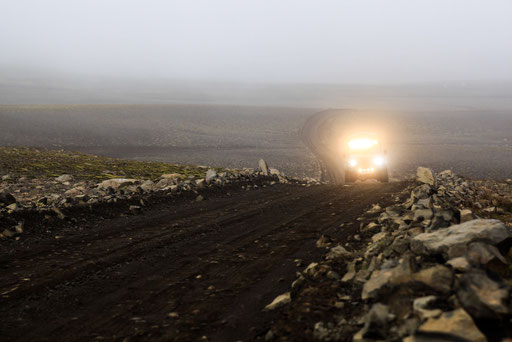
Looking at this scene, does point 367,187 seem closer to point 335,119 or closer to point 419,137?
point 419,137

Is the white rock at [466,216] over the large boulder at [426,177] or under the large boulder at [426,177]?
over

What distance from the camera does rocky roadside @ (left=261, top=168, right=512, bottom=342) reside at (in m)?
3.83

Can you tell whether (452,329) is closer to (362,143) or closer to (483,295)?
(483,295)

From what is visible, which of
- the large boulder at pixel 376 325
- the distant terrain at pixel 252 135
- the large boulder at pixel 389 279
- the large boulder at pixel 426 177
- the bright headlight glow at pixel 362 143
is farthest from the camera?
the distant terrain at pixel 252 135

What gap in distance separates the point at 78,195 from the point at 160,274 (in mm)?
7942

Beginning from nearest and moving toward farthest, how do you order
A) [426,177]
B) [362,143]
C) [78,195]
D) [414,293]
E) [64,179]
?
[414,293]
[78,195]
[426,177]
[64,179]
[362,143]

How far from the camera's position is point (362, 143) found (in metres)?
23.8

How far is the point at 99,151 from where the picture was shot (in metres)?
55.2

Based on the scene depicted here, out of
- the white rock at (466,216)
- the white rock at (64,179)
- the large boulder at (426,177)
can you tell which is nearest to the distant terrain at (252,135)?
the large boulder at (426,177)

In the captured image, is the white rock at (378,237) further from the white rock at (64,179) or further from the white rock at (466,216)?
the white rock at (64,179)

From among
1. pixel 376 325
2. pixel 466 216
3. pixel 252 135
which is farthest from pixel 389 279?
pixel 252 135

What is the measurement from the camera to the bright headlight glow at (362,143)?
23766 mm

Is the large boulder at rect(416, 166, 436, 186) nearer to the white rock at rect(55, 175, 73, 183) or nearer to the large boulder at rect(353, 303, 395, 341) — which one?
the large boulder at rect(353, 303, 395, 341)

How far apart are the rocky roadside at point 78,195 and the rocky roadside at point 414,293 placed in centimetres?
799
